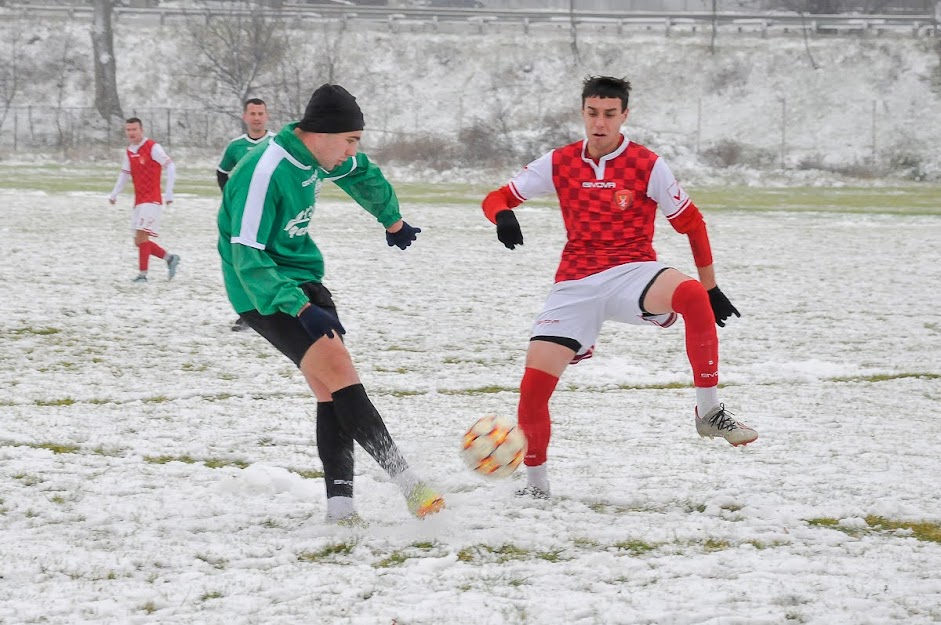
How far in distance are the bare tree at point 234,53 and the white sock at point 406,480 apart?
38892 mm

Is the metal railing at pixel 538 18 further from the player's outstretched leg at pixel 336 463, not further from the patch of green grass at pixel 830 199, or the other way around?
the player's outstretched leg at pixel 336 463

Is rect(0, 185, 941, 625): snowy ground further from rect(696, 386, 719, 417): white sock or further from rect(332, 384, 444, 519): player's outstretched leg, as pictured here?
rect(696, 386, 719, 417): white sock

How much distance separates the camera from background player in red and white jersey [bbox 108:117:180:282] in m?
11.8

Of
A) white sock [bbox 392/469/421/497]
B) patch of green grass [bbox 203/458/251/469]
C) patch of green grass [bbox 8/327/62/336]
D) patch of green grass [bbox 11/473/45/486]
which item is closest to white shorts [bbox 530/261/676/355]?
white sock [bbox 392/469/421/497]

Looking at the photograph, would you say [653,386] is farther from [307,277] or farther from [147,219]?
[147,219]

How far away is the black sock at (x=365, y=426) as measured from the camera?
4.18 meters

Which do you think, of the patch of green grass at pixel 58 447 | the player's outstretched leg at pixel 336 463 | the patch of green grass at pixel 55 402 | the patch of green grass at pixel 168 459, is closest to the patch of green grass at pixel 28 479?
the patch of green grass at pixel 58 447

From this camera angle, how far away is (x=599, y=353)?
8.33m

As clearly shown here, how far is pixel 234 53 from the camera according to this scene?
44781 millimetres

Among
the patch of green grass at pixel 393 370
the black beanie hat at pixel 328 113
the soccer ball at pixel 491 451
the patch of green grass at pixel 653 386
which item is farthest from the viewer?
the patch of green grass at pixel 393 370

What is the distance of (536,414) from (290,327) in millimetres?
1253

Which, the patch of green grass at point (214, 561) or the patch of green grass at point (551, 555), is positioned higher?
the patch of green grass at point (214, 561)

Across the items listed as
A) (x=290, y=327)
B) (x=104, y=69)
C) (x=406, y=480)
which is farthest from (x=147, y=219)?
(x=104, y=69)

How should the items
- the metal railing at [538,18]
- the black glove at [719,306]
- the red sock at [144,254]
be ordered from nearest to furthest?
1. the black glove at [719,306]
2. the red sock at [144,254]
3. the metal railing at [538,18]
